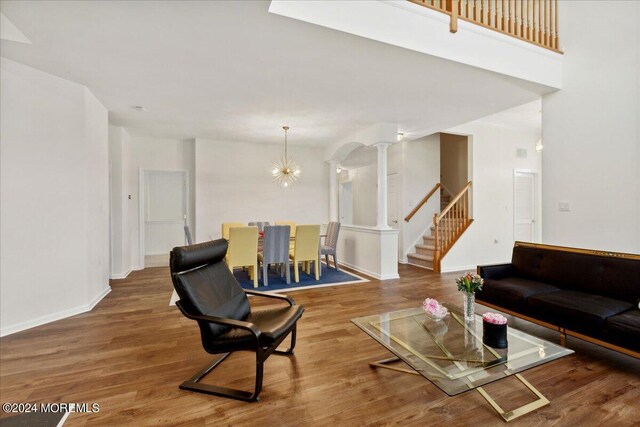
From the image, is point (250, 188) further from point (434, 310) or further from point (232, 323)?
point (434, 310)

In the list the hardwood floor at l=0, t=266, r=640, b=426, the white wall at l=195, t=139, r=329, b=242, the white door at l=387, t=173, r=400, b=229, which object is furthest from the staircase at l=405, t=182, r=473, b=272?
the hardwood floor at l=0, t=266, r=640, b=426

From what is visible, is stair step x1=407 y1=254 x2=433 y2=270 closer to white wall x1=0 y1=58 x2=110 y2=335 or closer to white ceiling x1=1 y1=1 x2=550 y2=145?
white ceiling x1=1 y1=1 x2=550 y2=145

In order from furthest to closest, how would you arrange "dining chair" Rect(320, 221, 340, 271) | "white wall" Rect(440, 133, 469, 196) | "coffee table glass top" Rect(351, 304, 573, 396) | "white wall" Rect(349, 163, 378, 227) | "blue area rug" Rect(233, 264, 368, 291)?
"white wall" Rect(349, 163, 378, 227) → "white wall" Rect(440, 133, 469, 196) → "dining chair" Rect(320, 221, 340, 271) → "blue area rug" Rect(233, 264, 368, 291) → "coffee table glass top" Rect(351, 304, 573, 396)

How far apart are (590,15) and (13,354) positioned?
6.65m

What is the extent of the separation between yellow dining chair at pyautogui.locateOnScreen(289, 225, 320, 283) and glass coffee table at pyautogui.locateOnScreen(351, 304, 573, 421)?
266cm

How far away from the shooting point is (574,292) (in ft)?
9.00

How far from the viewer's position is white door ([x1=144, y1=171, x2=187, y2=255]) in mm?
6453

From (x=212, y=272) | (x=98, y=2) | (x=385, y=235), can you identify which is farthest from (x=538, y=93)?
(x=98, y=2)

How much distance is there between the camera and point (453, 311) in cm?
245

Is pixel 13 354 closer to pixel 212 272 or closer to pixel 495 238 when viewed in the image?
pixel 212 272

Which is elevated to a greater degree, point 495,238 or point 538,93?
point 538,93

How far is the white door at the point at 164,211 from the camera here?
21.2 ft

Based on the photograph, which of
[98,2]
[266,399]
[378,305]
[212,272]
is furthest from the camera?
[378,305]

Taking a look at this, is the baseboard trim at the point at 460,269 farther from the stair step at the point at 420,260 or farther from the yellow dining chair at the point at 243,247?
the yellow dining chair at the point at 243,247
